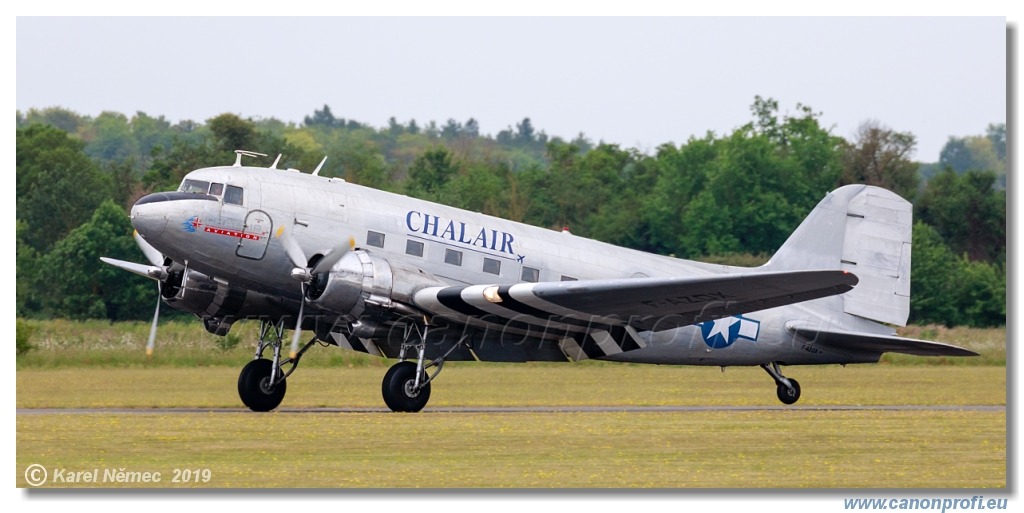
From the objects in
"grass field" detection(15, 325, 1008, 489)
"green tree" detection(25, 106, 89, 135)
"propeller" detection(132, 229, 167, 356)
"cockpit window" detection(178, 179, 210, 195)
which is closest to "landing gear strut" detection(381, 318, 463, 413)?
"grass field" detection(15, 325, 1008, 489)

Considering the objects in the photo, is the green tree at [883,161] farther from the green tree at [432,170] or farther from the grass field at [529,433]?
the grass field at [529,433]

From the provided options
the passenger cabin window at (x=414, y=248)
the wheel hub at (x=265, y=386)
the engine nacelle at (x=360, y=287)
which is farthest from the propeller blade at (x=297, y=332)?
the passenger cabin window at (x=414, y=248)

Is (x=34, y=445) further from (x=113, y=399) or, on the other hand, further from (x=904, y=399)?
(x=904, y=399)

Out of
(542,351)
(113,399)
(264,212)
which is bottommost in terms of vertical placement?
(113,399)

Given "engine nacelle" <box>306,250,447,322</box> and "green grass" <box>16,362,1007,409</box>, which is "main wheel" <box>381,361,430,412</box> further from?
"green grass" <box>16,362,1007,409</box>

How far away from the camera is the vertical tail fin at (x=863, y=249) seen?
21719 millimetres

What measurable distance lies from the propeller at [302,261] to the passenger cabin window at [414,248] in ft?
3.43

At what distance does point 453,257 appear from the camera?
1919 cm

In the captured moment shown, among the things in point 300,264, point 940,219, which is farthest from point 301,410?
point 940,219

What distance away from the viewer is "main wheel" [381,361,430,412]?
1806 cm

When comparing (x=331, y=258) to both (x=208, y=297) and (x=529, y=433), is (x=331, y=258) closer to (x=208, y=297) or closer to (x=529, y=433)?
(x=208, y=297)

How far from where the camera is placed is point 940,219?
1833 inches

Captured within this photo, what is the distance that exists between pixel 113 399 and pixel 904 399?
1205cm
